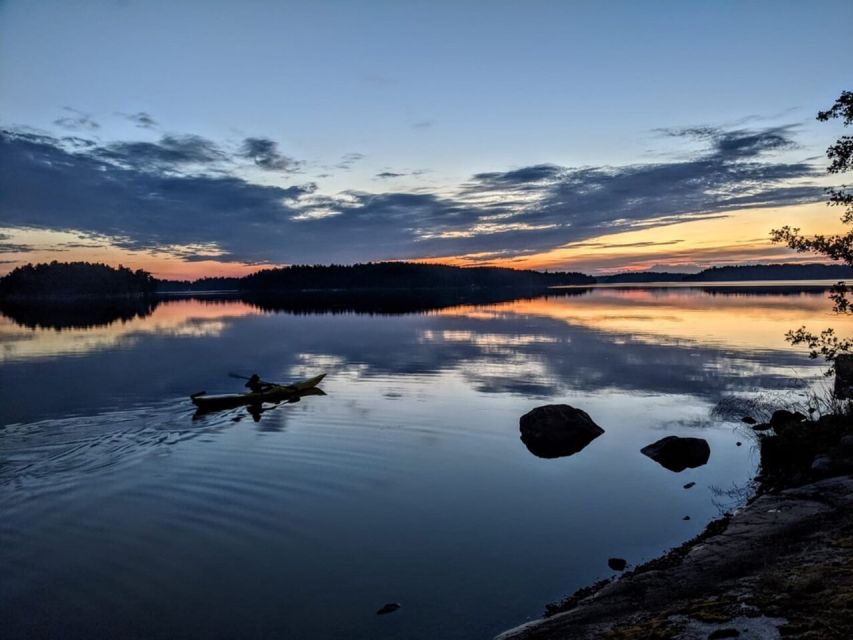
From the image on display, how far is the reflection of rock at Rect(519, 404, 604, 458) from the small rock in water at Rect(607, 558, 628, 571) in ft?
26.3

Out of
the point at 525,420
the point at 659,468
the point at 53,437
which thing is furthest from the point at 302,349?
the point at 659,468

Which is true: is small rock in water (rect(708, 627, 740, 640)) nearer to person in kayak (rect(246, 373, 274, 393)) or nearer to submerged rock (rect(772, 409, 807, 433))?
submerged rock (rect(772, 409, 807, 433))

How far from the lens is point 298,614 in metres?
10.5

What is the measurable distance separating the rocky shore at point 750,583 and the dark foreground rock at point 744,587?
17 millimetres

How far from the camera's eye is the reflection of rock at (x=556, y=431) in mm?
21094

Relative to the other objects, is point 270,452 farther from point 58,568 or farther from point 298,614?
point 298,614

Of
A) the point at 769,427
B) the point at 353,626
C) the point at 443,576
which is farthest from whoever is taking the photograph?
the point at 769,427

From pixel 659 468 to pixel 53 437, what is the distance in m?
23.7

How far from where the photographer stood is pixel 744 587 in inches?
342

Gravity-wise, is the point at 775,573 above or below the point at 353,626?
above

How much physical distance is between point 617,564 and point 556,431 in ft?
30.3

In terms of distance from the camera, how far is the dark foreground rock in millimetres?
7234

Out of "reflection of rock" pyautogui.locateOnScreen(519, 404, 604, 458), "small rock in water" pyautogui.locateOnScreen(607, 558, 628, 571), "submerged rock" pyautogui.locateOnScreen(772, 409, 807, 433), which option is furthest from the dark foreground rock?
"reflection of rock" pyautogui.locateOnScreen(519, 404, 604, 458)

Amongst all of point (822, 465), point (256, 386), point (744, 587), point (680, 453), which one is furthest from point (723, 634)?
point (256, 386)
